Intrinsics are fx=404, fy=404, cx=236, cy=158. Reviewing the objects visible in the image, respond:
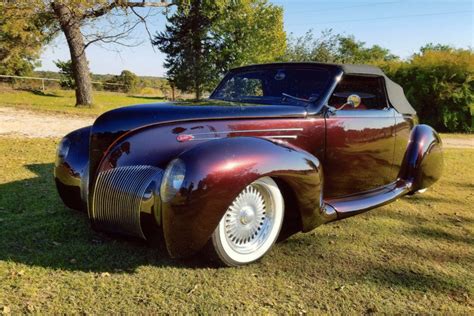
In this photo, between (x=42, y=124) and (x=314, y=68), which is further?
(x=42, y=124)

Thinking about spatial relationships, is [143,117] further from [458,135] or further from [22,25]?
[22,25]

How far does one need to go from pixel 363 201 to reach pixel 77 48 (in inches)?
559

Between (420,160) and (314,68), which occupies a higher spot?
(314,68)

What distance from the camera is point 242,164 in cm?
273

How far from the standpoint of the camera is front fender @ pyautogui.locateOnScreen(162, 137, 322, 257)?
2553 mm

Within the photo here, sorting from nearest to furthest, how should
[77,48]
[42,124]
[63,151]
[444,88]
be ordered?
[63,151]
[42,124]
[444,88]
[77,48]

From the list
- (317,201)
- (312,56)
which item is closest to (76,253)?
(317,201)

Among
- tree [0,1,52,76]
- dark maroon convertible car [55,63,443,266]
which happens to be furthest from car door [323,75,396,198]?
tree [0,1,52,76]

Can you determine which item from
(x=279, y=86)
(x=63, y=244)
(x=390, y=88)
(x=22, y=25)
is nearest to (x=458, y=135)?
(x=390, y=88)

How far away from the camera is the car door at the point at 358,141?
3717 millimetres

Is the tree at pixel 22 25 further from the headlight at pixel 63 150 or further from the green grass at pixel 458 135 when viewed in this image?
the green grass at pixel 458 135

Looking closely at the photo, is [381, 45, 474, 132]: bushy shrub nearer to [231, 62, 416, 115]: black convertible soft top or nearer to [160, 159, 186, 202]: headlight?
[231, 62, 416, 115]: black convertible soft top

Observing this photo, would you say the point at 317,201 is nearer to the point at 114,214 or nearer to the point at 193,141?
the point at 193,141

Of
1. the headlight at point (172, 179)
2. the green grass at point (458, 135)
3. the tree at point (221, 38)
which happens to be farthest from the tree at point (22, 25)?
the green grass at point (458, 135)
